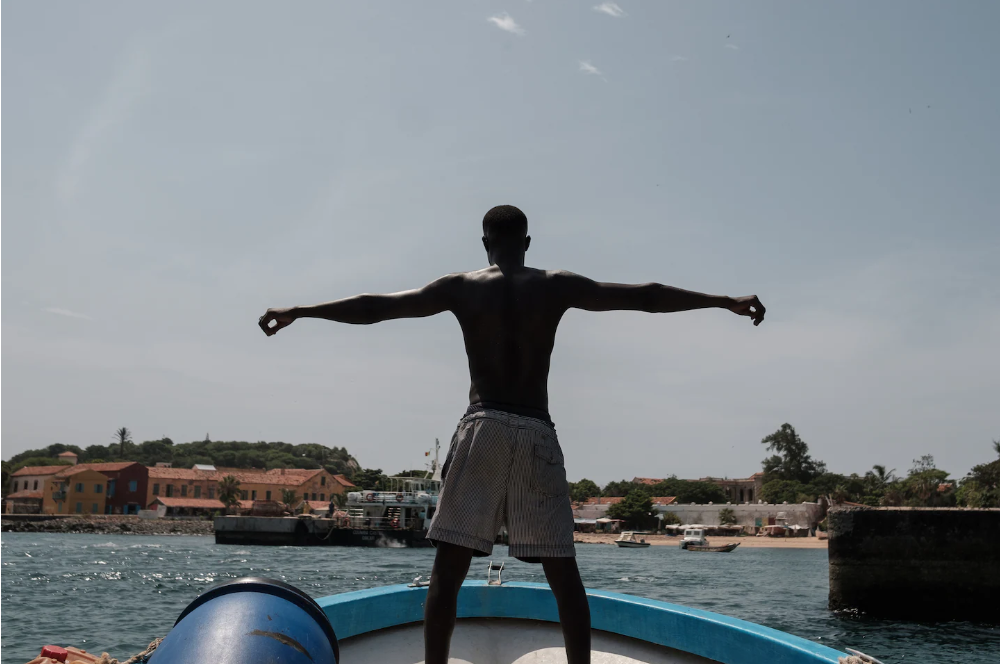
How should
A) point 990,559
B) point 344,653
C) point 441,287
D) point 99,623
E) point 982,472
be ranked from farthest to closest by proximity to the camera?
1. point 982,472
2. point 990,559
3. point 99,623
4. point 344,653
5. point 441,287

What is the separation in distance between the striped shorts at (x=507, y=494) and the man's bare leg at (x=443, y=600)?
69 millimetres

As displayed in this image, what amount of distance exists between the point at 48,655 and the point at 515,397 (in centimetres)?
278

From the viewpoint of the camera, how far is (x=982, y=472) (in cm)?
6556

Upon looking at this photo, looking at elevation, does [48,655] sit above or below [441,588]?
below

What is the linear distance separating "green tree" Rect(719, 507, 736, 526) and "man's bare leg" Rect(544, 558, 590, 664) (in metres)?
89.6

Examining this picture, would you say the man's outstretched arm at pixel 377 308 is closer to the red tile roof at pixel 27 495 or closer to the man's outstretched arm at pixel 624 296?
the man's outstretched arm at pixel 624 296

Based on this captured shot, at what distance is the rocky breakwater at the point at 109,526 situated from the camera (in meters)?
72.8

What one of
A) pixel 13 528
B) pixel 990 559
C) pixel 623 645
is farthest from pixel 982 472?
pixel 13 528

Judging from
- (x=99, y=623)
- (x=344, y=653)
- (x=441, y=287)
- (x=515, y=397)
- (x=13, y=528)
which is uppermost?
(x=441, y=287)

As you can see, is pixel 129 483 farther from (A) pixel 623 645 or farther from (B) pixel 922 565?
(A) pixel 623 645

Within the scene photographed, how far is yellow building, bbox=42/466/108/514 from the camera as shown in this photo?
273 ft

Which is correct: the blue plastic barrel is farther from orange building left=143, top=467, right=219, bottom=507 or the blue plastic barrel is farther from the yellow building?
the yellow building

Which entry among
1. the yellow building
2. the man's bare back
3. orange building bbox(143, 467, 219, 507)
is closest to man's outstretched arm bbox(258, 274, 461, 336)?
the man's bare back

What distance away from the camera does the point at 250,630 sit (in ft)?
6.21
